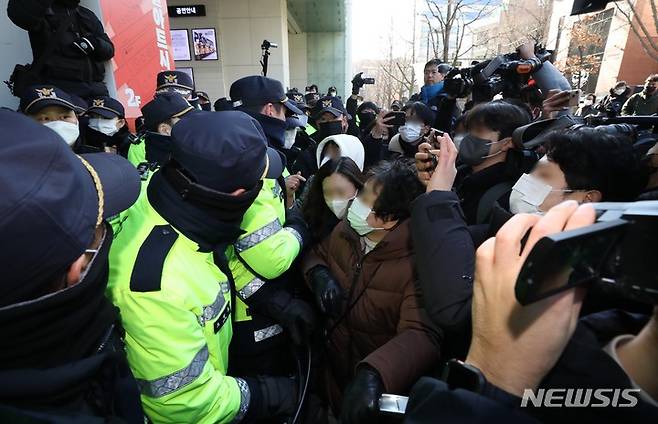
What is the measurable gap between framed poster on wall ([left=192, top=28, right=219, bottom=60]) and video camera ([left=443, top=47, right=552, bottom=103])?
1012cm

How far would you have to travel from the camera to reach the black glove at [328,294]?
1.82 meters

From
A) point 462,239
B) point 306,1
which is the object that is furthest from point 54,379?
point 306,1

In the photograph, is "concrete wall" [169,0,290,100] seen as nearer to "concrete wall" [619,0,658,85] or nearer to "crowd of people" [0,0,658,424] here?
"crowd of people" [0,0,658,424]

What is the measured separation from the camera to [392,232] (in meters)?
1.73

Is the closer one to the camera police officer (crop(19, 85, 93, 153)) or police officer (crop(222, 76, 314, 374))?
police officer (crop(222, 76, 314, 374))

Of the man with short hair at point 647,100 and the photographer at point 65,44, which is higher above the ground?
the photographer at point 65,44

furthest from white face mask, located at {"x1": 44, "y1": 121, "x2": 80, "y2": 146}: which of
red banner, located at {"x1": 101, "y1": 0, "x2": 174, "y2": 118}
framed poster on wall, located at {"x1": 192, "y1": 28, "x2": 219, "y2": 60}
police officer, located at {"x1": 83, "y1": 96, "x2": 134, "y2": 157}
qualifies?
framed poster on wall, located at {"x1": 192, "y1": 28, "x2": 219, "y2": 60}

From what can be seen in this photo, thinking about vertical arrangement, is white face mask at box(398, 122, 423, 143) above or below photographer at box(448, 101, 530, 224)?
below

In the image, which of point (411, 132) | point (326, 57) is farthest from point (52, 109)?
point (326, 57)

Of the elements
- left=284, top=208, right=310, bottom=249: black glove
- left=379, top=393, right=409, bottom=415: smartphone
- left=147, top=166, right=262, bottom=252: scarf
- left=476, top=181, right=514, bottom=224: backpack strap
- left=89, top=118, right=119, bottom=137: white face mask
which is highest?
left=147, top=166, right=262, bottom=252: scarf

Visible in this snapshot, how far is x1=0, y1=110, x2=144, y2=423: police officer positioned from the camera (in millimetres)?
659

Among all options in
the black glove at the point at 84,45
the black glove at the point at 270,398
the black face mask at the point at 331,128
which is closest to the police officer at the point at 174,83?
the black glove at the point at 84,45

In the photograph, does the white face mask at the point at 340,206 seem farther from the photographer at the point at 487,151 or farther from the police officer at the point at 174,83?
the police officer at the point at 174,83

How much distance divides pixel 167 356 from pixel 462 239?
1.02 m
